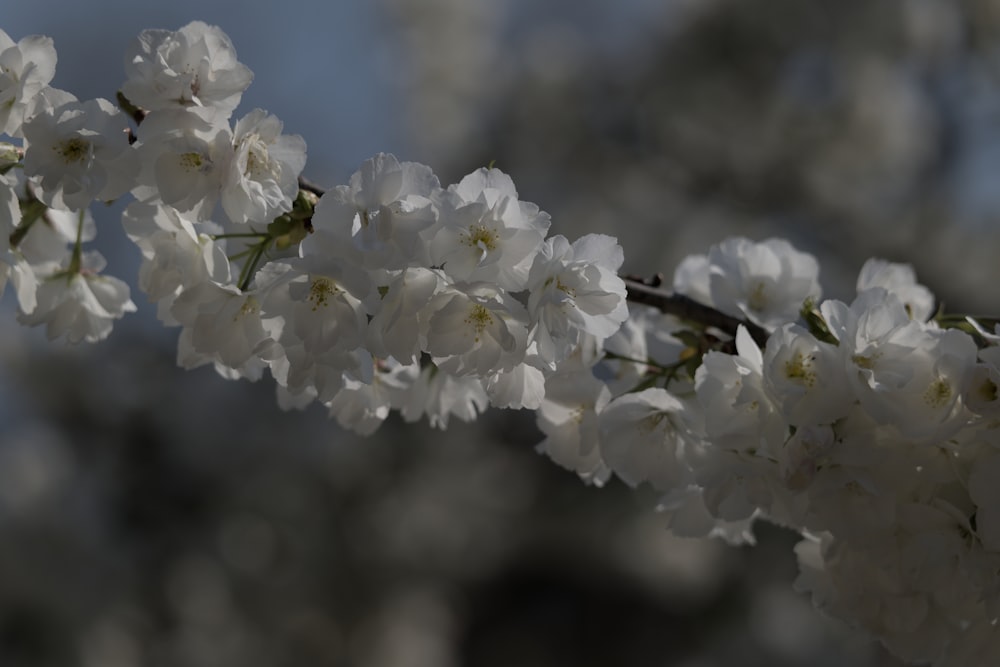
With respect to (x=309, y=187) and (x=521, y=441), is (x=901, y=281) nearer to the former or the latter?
(x=309, y=187)

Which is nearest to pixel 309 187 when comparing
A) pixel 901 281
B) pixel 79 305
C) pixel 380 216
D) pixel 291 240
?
pixel 291 240

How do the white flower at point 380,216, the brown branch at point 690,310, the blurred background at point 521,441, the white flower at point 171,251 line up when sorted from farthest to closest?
the blurred background at point 521,441 < the brown branch at point 690,310 < the white flower at point 171,251 < the white flower at point 380,216

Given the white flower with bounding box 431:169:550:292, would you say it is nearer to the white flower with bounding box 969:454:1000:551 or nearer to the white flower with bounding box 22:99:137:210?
the white flower with bounding box 22:99:137:210

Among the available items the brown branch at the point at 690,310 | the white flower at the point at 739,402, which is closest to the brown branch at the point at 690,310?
the brown branch at the point at 690,310

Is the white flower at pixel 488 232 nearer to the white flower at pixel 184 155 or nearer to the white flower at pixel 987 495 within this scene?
the white flower at pixel 184 155

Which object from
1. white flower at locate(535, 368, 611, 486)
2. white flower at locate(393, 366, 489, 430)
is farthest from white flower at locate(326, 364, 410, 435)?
white flower at locate(535, 368, 611, 486)

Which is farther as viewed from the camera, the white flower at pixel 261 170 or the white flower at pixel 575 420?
the white flower at pixel 575 420

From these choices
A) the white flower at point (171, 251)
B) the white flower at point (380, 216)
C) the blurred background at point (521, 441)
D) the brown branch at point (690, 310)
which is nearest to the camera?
the white flower at point (380, 216)
